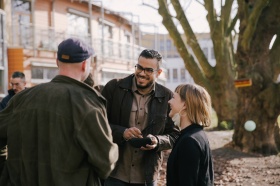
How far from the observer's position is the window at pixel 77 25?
2422 cm

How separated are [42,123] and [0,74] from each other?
16972mm

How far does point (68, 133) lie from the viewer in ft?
8.91

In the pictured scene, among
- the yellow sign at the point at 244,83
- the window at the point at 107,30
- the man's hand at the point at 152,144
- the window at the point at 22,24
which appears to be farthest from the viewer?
the window at the point at 107,30

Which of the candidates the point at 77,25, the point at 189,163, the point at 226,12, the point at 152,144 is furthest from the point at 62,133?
the point at 77,25

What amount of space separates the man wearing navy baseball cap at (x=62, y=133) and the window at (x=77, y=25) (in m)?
21.1

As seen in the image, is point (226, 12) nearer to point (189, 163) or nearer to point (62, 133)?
point (189, 163)

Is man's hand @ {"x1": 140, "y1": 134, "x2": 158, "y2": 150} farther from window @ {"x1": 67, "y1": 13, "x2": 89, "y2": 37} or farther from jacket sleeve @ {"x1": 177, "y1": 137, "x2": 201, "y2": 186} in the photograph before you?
window @ {"x1": 67, "y1": 13, "x2": 89, "y2": 37}

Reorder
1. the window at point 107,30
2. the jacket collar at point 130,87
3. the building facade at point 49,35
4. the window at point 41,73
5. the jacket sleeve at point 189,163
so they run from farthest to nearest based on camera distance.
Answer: the window at point 107,30, the window at point 41,73, the building facade at point 49,35, the jacket collar at point 130,87, the jacket sleeve at point 189,163

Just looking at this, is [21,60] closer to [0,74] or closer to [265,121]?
[0,74]

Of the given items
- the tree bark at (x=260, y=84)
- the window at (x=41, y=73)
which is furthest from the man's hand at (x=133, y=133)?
the window at (x=41, y=73)

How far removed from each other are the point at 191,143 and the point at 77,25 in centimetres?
2257

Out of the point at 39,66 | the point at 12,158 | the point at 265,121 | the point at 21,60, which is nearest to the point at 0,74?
the point at 21,60

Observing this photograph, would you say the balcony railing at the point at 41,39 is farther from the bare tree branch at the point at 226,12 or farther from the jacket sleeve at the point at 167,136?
the jacket sleeve at the point at 167,136

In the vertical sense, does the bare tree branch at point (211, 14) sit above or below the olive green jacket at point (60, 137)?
above
